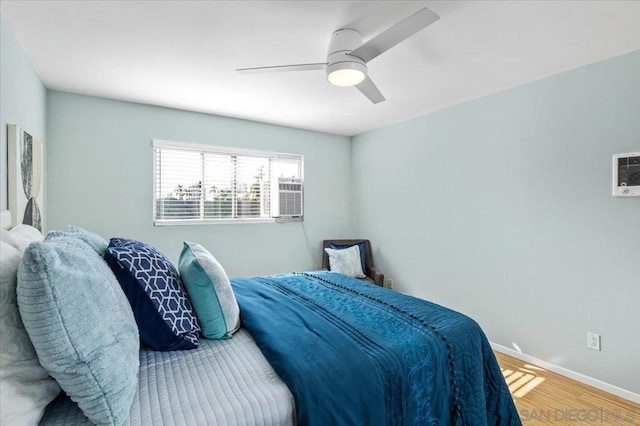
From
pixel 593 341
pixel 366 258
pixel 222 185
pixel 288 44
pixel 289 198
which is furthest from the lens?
pixel 366 258

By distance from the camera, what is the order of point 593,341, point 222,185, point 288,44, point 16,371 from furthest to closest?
point 222,185
point 593,341
point 288,44
point 16,371

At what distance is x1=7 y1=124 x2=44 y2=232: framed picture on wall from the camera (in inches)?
66.8

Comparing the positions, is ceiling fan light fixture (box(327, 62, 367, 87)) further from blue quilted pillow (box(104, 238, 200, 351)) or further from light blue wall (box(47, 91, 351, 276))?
light blue wall (box(47, 91, 351, 276))

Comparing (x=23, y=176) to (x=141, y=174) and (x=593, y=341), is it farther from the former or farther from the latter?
(x=593, y=341)

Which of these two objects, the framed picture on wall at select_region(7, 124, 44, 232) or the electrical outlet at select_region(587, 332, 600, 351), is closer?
the framed picture on wall at select_region(7, 124, 44, 232)

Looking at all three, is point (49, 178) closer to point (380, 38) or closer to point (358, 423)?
point (380, 38)

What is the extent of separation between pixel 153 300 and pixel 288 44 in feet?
5.61

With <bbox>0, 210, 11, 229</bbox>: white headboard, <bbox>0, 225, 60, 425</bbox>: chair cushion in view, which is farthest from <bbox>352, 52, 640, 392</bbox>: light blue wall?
<bbox>0, 210, 11, 229</bbox>: white headboard

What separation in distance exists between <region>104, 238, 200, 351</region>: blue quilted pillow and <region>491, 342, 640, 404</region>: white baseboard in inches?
111

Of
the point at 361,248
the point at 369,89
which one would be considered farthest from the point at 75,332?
the point at 361,248

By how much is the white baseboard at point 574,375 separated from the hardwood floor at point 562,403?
0.11 feet

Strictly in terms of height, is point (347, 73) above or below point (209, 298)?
above

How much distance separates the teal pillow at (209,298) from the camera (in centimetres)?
142

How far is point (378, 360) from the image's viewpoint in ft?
3.91
